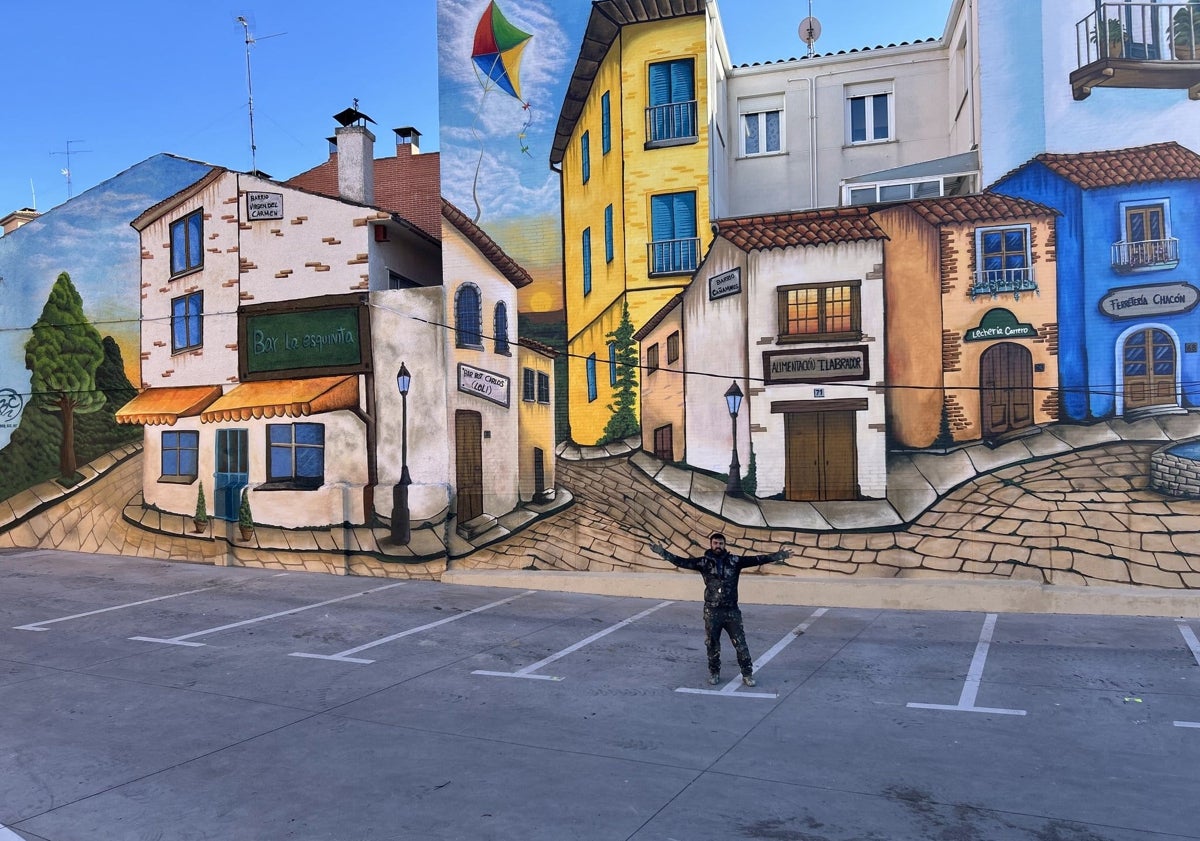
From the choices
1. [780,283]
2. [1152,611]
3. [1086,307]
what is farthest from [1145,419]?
[780,283]

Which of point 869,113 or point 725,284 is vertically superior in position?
point 869,113

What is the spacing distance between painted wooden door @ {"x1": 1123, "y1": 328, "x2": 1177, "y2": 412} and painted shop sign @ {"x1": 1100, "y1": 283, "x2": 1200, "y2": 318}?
13.1 inches

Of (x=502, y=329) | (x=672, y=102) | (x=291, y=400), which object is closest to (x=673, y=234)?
(x=672, y=102)

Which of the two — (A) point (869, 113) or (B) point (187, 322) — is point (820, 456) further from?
(B) point (187, 322)

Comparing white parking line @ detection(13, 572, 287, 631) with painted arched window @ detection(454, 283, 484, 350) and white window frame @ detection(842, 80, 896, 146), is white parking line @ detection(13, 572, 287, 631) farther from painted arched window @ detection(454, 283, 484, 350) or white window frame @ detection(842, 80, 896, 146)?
white window frame @ detection(842, 80, 896, 146)

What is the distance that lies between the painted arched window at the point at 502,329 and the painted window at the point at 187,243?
7367 millimetres

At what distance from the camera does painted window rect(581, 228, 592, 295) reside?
→ 17.3 metres

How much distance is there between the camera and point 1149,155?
14.1 meters

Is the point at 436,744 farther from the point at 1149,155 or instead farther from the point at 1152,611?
the point at 1149,155

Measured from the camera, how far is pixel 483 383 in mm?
18016

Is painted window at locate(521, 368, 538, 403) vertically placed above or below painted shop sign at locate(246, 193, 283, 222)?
below

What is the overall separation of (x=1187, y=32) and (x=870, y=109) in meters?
5.25

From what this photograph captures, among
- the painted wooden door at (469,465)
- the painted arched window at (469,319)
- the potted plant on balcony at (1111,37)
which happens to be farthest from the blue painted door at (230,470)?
the potted plant on balcony at (1111,37)

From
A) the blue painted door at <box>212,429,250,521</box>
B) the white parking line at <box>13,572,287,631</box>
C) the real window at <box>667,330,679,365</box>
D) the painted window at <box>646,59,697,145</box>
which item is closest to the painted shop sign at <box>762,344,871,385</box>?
the real window at <box>667,330,679,365</box>
